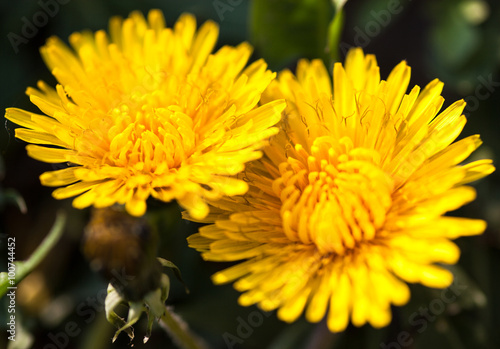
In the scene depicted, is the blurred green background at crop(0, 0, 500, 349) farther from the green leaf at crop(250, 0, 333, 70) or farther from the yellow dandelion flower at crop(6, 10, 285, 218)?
the yellow dandelion flower at crop(6, 10, 285, 218)

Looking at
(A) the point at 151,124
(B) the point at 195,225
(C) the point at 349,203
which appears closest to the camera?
(C) the point at 349,203

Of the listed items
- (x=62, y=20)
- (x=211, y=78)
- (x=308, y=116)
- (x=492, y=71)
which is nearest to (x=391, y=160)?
(x=308, y=116)

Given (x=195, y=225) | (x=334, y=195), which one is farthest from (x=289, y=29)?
(x=334, y=195)

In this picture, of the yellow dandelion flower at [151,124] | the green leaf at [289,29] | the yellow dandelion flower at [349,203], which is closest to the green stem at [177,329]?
the yellow dandelion flower at [349,203]

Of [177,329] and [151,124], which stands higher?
[151,124]

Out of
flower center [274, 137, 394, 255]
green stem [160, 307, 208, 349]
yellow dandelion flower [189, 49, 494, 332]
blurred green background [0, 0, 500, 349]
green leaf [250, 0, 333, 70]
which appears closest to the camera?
yellow dandelion flower [189, 49, 494, 332]

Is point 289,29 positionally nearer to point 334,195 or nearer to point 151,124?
point 151,124

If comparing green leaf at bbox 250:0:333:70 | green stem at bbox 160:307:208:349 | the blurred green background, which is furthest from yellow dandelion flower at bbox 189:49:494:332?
green leaf at bbox 250:0:333:70
